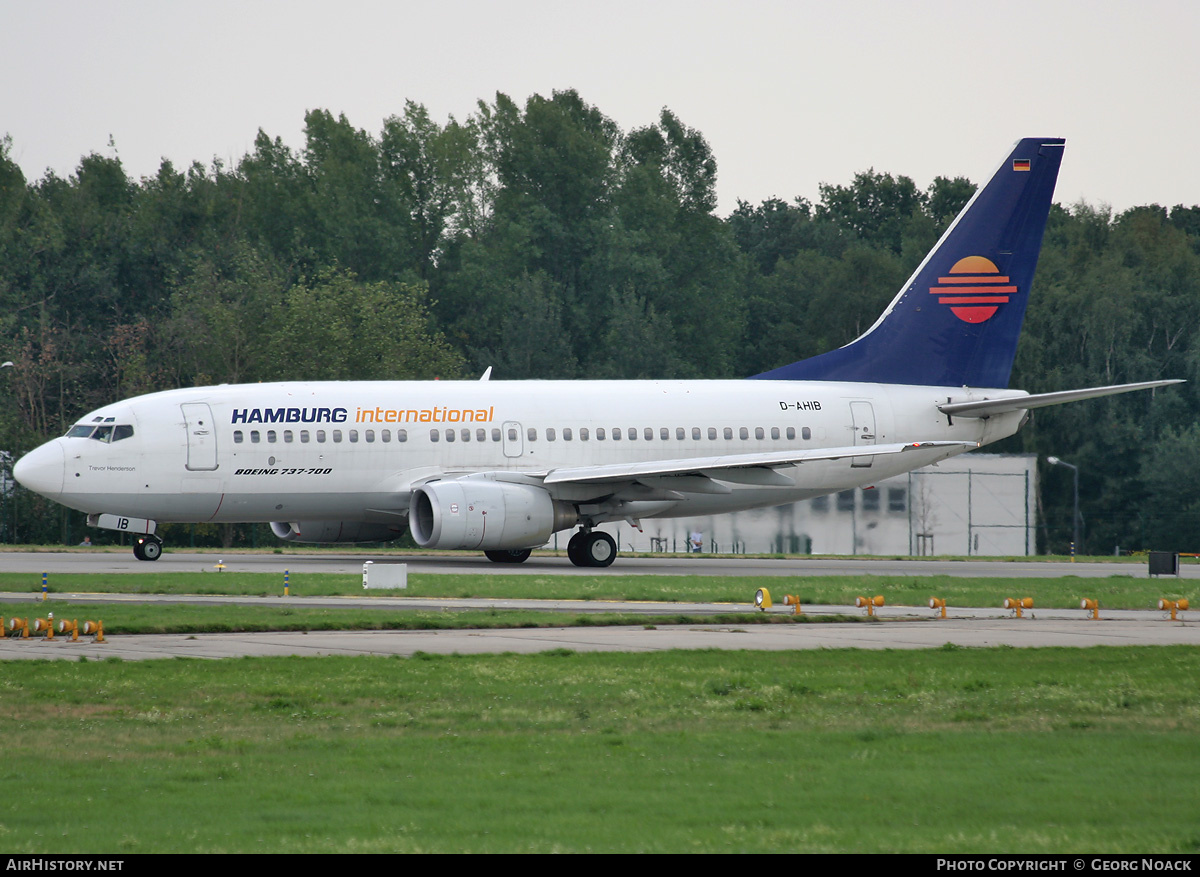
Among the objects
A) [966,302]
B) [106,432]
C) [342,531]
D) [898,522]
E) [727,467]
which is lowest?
[342,531]

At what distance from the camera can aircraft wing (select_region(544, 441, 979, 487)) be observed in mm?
34406

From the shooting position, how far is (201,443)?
3378 cm

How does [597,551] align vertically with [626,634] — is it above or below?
above

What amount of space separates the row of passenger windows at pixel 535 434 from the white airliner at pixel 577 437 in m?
0.05

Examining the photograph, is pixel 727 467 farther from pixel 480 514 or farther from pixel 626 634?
pixel 626 634

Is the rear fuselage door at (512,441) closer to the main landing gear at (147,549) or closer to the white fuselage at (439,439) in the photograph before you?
the white fuselage at (439,439)

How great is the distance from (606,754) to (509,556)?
84.3 feet

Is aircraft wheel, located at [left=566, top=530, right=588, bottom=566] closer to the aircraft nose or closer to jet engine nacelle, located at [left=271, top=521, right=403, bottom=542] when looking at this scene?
jet engine nacelle, located at [left=271, top=521, right=403, bottom=542]

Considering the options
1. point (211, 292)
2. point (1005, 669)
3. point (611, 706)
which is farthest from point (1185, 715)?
point (211, 292)

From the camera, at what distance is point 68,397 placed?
67.1 metres

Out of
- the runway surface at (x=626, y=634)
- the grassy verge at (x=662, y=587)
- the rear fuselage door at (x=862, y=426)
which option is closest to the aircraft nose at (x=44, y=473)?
the grassy verge at (x=662, y=587)

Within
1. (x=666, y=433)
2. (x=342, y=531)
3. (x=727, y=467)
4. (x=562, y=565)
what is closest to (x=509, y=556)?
(x=562, y=565)

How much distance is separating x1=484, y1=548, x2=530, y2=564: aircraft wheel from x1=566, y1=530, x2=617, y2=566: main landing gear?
4.79 feet

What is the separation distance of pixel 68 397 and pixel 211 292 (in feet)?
25.7
